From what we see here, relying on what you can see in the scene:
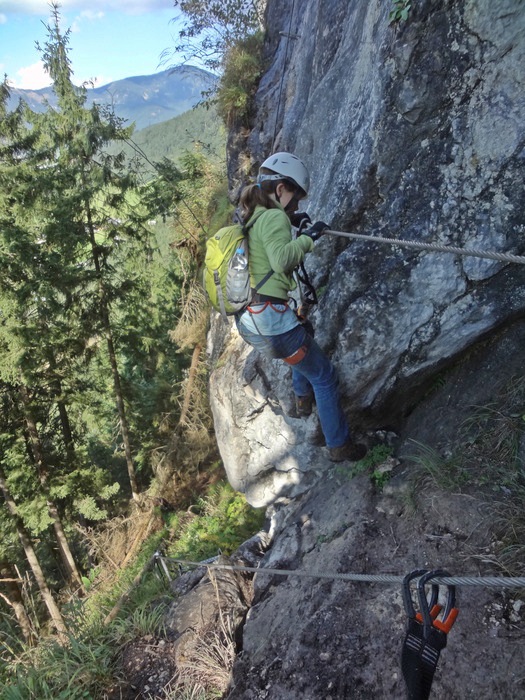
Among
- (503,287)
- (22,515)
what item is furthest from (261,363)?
(22,515)

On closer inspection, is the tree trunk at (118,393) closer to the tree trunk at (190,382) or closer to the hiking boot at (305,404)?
the tree trunk at (190,382)

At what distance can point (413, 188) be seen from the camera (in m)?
4.13

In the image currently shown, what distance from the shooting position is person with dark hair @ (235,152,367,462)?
3.48m

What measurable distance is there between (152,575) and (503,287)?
563 centimetres

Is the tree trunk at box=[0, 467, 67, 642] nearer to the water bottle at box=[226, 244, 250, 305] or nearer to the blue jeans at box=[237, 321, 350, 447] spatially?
the blue jeans at box=[237, 321, 350, 447]

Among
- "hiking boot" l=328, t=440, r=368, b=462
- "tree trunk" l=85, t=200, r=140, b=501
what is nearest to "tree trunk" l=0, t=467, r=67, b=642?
"tree trunk" l=85, t=200, r=140, b=501

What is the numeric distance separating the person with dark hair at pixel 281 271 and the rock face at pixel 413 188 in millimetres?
457

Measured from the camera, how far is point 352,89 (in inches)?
193

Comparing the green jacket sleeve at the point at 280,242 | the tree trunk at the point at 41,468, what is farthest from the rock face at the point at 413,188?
the tree trunk at the point at 41,468

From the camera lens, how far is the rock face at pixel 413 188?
368 centimetres

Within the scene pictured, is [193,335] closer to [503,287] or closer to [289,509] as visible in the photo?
[289,509]

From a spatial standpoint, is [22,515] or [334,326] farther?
[22,515]

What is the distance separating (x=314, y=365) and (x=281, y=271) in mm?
1121

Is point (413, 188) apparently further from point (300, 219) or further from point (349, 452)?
point (349, 452)
